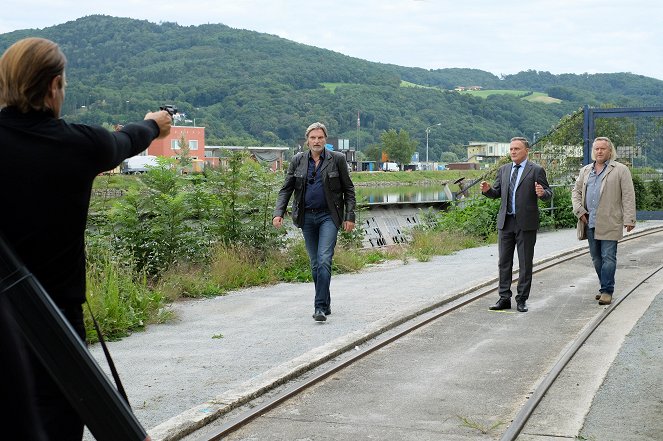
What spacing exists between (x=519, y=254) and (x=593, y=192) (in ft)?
4.67

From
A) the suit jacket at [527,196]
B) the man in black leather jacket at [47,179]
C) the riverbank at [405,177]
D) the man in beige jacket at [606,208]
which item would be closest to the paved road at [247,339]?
the man in beige jacket at [606,208]

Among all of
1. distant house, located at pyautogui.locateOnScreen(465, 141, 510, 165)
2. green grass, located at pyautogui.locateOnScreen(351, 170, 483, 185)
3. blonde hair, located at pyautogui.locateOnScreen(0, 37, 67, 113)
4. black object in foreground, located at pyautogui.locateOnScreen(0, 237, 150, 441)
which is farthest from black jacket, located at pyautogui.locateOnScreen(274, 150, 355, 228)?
distant house, located at pyautogui.locateOnScreen(465, 141, 510, 165)

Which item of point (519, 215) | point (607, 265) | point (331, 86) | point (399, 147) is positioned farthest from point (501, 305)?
point (331, 86)

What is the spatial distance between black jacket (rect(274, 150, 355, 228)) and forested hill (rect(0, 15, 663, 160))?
96410 mm

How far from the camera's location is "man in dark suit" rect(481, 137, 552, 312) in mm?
11094

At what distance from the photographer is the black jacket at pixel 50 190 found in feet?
10.9

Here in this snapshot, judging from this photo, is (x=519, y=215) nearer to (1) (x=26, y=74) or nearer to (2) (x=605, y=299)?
(2) (x=605, y=299)

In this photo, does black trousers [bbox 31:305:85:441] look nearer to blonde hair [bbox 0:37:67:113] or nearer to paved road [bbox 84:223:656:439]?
blonde hair [bbox 0:37:67:113]

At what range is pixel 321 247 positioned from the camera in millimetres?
10188

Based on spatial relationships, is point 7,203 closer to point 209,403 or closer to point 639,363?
A: point 209,403

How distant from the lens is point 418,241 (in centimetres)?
1997

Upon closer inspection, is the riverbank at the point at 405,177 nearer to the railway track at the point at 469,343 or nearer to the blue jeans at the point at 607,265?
the railway track at the point at 469,343

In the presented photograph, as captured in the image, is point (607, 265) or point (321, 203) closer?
point (321, 203)

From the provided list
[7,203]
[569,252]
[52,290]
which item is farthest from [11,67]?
[569,252]
